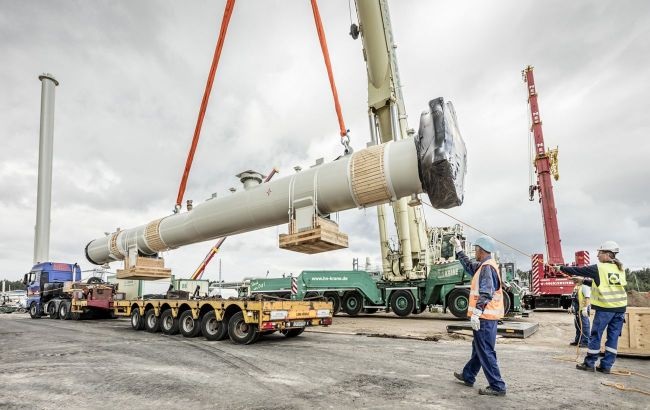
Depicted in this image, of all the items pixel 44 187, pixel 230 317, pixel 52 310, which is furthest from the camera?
pixel 44 187

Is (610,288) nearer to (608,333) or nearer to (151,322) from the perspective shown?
(608,333)

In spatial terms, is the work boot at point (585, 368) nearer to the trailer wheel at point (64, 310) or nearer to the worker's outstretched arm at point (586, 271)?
the worker's outstretched arm at point (586, 271)

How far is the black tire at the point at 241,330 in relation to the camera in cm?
950

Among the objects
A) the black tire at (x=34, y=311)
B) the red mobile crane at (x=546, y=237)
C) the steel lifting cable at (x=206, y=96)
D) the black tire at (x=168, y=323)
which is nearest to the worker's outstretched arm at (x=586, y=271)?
the steel lifting cable at (x=206, y=96)

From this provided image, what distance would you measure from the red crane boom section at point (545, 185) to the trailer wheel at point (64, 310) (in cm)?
2340

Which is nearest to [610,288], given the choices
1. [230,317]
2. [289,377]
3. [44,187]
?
[289,377]

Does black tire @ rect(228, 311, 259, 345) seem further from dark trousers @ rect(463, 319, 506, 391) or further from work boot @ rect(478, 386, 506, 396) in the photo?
work boot @ rect(478, 386, 506, 396)

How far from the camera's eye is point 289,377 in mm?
6000

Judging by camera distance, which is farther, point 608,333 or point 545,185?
point 545,185

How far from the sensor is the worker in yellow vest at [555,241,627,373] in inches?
248

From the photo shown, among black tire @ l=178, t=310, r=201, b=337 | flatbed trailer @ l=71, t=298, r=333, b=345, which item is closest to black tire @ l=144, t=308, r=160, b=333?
flatbed trailer @ l=71, t=298, r=333, b=345

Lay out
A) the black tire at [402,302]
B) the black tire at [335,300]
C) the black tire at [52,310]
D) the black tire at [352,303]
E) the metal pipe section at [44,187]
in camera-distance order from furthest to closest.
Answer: the metal pipe section at [44,187], the black tire at [52,310], the black tire at [335,300], the black tire at [352,303], the black tire at [402,302]

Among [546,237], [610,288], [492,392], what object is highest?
[546,237]

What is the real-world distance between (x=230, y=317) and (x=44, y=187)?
2157 cm
